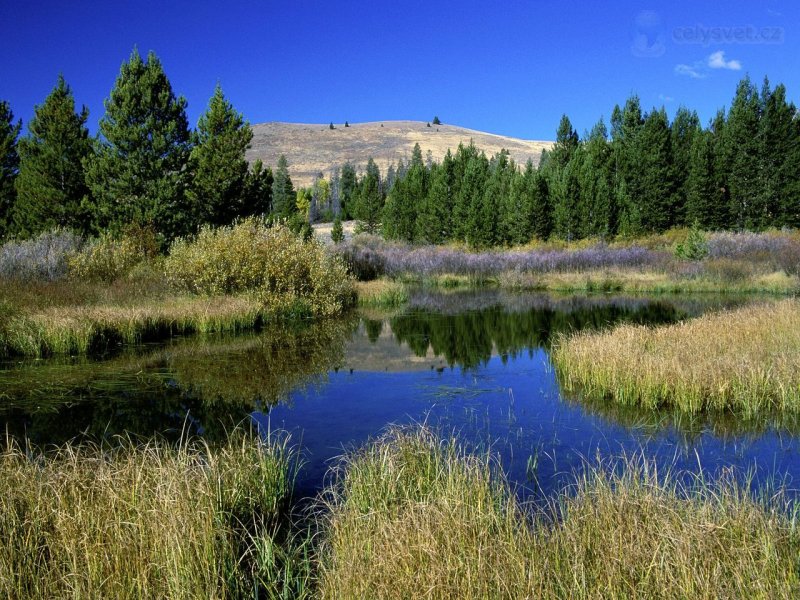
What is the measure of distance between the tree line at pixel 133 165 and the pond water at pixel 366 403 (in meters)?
12.2

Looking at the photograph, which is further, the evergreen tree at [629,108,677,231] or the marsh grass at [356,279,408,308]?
the evergreen tree at [629,108,677,231]

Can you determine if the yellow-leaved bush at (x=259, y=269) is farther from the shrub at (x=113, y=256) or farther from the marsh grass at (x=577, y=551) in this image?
the marsh grass at (x=577, y=551)

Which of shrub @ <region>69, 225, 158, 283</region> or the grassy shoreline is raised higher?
shrub @ <region>69, 225, 158, 283</region>

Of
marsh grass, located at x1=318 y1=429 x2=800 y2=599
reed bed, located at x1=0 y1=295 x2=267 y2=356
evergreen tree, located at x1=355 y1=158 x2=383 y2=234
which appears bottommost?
marsh grass, located at x1=318 y1=429 x2=800 y2=599

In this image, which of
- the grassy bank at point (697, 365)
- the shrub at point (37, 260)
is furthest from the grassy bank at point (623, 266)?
the grassy bank at point (697, 365)

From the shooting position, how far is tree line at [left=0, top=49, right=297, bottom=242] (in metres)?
26.0

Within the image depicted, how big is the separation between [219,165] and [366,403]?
2226 centimetres

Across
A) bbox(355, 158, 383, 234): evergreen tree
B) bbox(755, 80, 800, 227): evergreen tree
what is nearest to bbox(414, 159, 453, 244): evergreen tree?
bbox(355, 158, 383, 234): evergreen tree

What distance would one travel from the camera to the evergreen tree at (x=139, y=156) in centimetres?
2586

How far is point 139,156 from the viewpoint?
2623 cm

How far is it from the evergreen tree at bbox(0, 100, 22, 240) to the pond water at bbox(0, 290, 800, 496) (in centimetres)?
2152

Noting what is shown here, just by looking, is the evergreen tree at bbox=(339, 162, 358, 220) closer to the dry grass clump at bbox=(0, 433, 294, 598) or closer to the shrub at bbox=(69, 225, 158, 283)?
the shrub at bbox=(69, 225, 158, 283)

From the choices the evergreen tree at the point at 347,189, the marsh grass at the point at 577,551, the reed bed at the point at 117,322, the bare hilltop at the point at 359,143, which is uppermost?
the bare hilltop at the point at 359,143

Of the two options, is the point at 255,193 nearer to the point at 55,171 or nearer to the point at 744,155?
Result: the point at 55,171
